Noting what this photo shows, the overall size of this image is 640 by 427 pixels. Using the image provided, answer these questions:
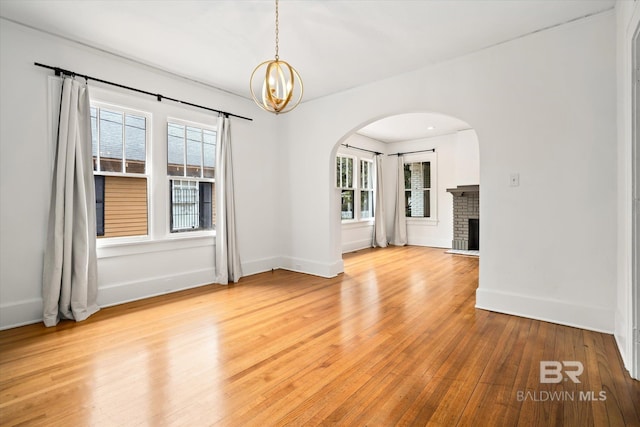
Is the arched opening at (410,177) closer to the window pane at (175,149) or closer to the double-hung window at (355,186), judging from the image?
the double-hung window at (355,186)

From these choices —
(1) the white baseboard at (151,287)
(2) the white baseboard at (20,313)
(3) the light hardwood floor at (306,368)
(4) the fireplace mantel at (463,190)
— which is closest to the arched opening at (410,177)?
(4) the fireplace mantel at (463,190)

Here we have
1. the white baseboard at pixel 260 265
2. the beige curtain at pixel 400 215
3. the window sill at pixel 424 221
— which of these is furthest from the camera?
the beige curtain at pixel 400 215

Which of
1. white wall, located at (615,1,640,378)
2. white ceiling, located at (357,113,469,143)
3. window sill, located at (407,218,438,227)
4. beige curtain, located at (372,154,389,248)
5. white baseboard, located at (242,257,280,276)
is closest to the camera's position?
white wall, located at (615,1,640,378)

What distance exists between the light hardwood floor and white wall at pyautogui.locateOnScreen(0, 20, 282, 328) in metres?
0.36

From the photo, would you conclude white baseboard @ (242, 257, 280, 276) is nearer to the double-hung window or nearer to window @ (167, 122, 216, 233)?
window @ (167, 122, 216, 233)

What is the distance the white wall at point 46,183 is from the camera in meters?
2.92

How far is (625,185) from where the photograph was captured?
228 cm

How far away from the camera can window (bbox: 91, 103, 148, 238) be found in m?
3.54

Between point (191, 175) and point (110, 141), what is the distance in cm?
105

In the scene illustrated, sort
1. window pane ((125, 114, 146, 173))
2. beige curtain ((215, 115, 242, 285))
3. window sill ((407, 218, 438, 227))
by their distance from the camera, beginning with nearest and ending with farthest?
window pane ((125, 114, 146, 173)) → beige curtain ((215, 115, 242, 285)) → window sill ((407, 218, 438, 227))

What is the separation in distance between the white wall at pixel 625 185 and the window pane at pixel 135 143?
4741 mm

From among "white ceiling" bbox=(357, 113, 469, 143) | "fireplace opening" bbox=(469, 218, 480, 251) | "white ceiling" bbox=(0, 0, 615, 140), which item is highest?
"white ceiling" bbox=(357, 113, 469, 143)

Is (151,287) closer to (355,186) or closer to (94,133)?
(94,133)

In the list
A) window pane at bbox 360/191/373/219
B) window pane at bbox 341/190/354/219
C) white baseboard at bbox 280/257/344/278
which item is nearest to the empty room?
white baseboard at bbox 280/257/344/278
